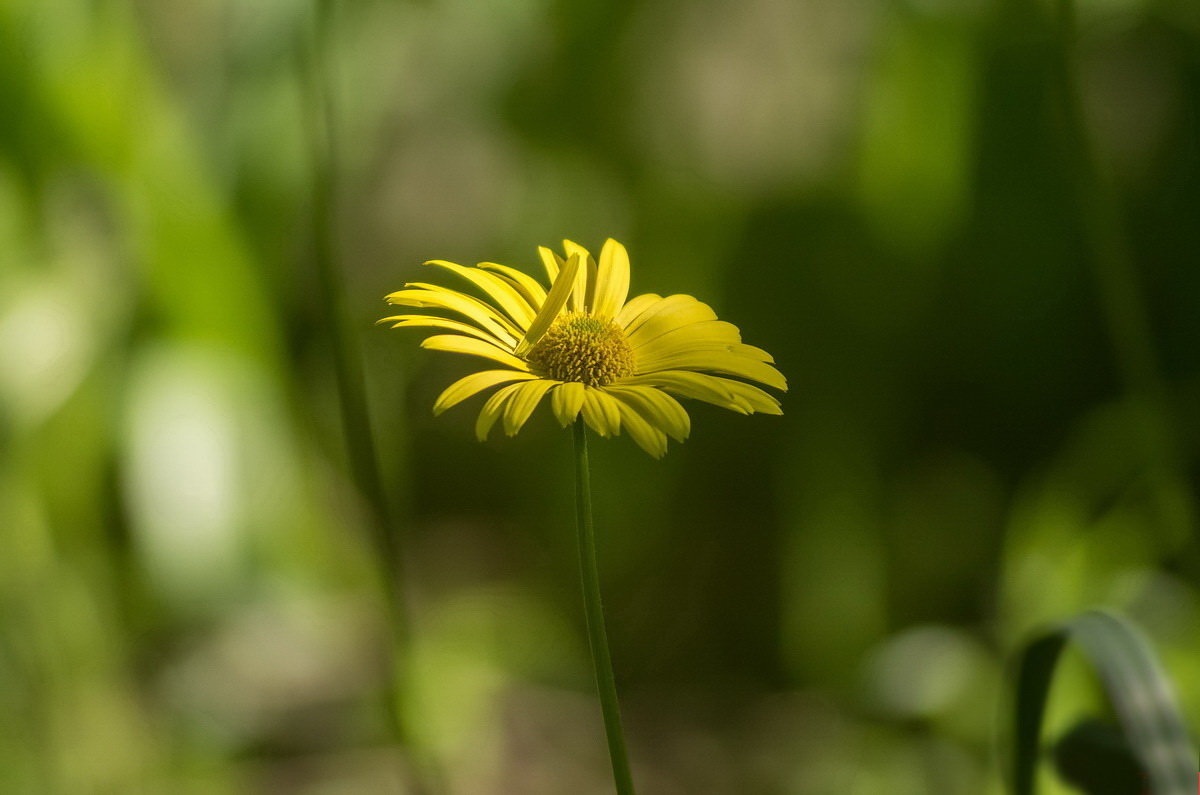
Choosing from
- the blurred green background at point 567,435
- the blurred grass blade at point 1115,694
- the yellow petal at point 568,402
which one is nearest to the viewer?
the yellow petal at point 568,402

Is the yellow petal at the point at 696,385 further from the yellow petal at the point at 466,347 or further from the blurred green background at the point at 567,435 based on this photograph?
the blurred green background at the point at 567,435

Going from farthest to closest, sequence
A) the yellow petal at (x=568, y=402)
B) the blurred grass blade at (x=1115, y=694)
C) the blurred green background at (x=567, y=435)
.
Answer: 1. the blurred green background at (x=567, y=435)
2. the blurred grass blade at (x=1115, y=694)
3. the yellow petal at (x=568, y=402)

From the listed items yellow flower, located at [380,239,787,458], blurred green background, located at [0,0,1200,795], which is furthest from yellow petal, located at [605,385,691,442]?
blurred green background, located at [0,0,1200,795]

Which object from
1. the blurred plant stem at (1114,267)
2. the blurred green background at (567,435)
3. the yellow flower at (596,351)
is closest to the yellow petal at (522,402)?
the yellow flower at (596,351)

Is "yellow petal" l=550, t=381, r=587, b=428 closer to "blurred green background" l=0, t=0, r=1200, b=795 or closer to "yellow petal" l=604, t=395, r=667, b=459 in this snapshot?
"yellow petal" l=604, t=395, r=667, b=459

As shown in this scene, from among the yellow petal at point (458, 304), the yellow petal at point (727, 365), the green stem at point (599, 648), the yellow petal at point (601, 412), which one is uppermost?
the yellow petal at point (458, 304)

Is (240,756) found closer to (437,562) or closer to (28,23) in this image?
(437,562)

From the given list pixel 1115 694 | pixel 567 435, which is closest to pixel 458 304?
pixel 1115 694

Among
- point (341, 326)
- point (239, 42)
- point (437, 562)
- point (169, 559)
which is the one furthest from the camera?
point (437, 562)

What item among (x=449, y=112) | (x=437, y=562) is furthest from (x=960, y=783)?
(x=449, y=112)
